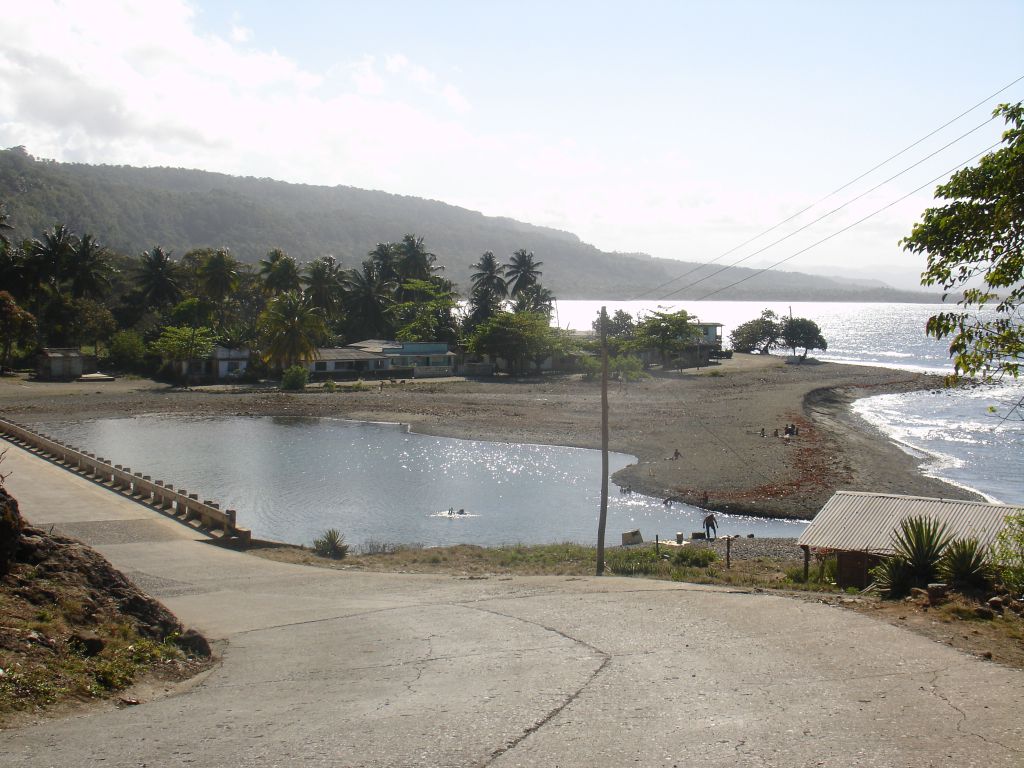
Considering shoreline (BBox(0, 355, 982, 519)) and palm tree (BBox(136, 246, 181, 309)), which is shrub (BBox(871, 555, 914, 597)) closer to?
shoreline (BBox(0, 355, 982, 519))

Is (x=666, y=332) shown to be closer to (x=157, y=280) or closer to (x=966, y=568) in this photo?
(x=157, y=280)

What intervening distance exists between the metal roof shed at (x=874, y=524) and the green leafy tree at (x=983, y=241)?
9528 mm

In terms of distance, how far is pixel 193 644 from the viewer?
36.3 feet

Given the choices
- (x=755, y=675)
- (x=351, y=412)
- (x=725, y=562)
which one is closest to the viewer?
(x=755, y=675)

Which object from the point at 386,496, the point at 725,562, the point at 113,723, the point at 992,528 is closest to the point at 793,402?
the point at 386,496

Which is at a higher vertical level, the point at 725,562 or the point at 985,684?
the point at 985,684

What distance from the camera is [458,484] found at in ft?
128

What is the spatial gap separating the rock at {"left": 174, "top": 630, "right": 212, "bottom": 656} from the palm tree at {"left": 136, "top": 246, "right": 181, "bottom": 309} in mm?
75054

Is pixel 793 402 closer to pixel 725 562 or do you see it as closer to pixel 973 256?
pixel 725 562

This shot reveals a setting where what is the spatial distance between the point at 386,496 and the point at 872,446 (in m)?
27.7

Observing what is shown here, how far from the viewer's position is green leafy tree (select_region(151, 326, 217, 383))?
69562 millimetres

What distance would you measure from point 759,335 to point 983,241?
104490 mm

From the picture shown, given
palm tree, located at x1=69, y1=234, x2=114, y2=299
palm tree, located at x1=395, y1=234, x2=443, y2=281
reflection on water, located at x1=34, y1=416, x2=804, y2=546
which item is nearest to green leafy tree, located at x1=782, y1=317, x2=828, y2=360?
palm tree, located at x1=395, y1=234, x2=443, y2=281

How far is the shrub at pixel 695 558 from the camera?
23.0 m
